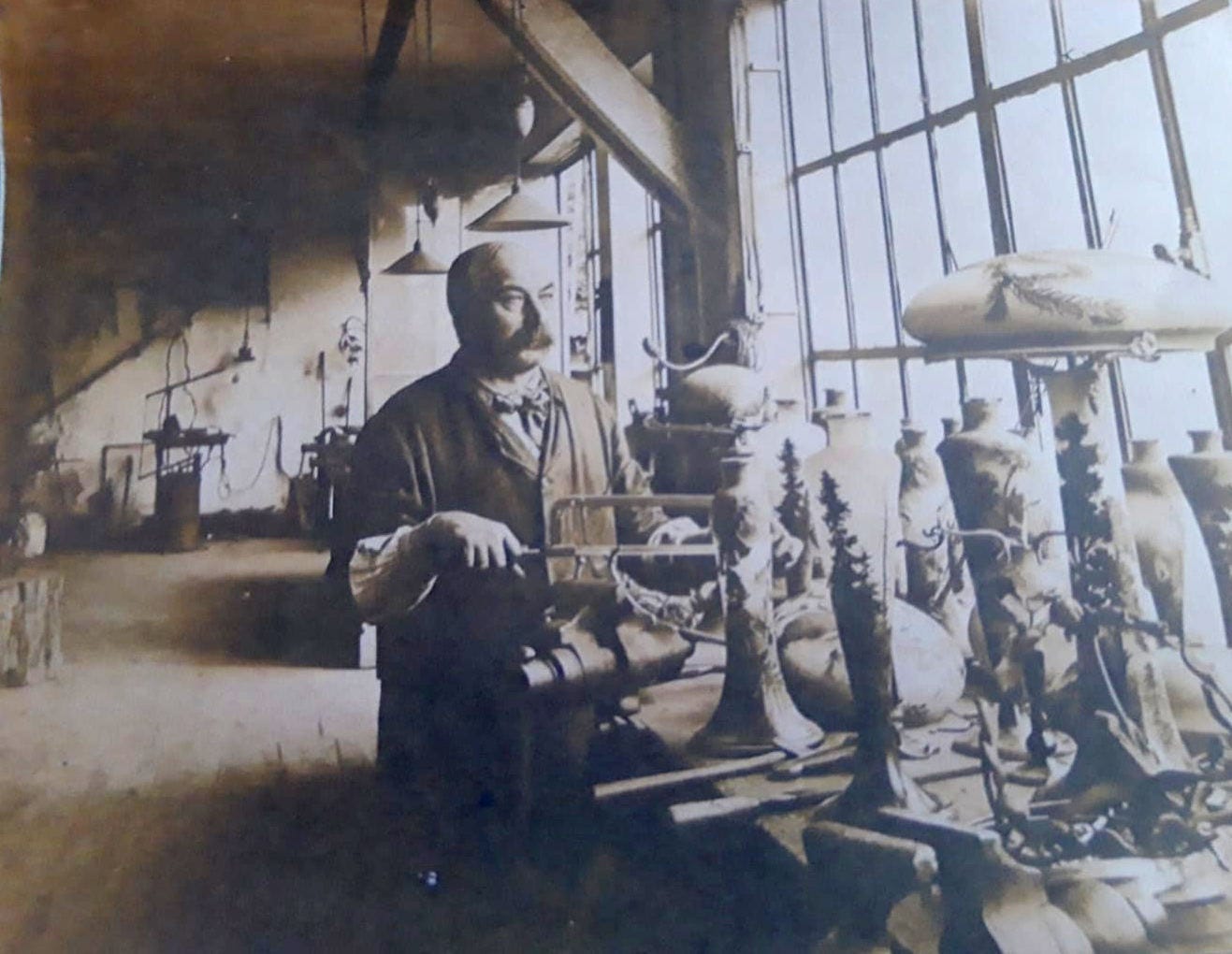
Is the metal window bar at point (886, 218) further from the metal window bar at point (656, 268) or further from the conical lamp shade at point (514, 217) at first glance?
the conical lamp shade at point (514, 217)

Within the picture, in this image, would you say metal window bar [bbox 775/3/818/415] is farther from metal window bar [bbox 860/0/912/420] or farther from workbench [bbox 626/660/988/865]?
workbench [bbox 626/660/988/865]

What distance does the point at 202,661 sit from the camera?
56.6 inches

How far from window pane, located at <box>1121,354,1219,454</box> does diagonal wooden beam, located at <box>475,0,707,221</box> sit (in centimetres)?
95

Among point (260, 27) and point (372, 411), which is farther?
point (260, 27)

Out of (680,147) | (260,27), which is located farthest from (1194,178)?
(260,27)

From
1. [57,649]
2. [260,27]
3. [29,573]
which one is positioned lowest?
[57,649]

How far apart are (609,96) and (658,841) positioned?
141cm

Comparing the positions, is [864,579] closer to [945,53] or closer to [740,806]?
[740,806]

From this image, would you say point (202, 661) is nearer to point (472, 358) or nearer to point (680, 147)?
point (472, 358)

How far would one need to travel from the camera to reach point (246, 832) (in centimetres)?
133

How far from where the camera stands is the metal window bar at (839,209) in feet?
5.86

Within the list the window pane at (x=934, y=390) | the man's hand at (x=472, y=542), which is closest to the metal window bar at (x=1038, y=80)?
the window pane at (x=934, y=390)

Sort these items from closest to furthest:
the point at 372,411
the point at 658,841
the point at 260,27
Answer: the point at 658,841 → the point at 372,411 → the point at 260,27

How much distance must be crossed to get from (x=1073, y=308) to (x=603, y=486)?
97cm
